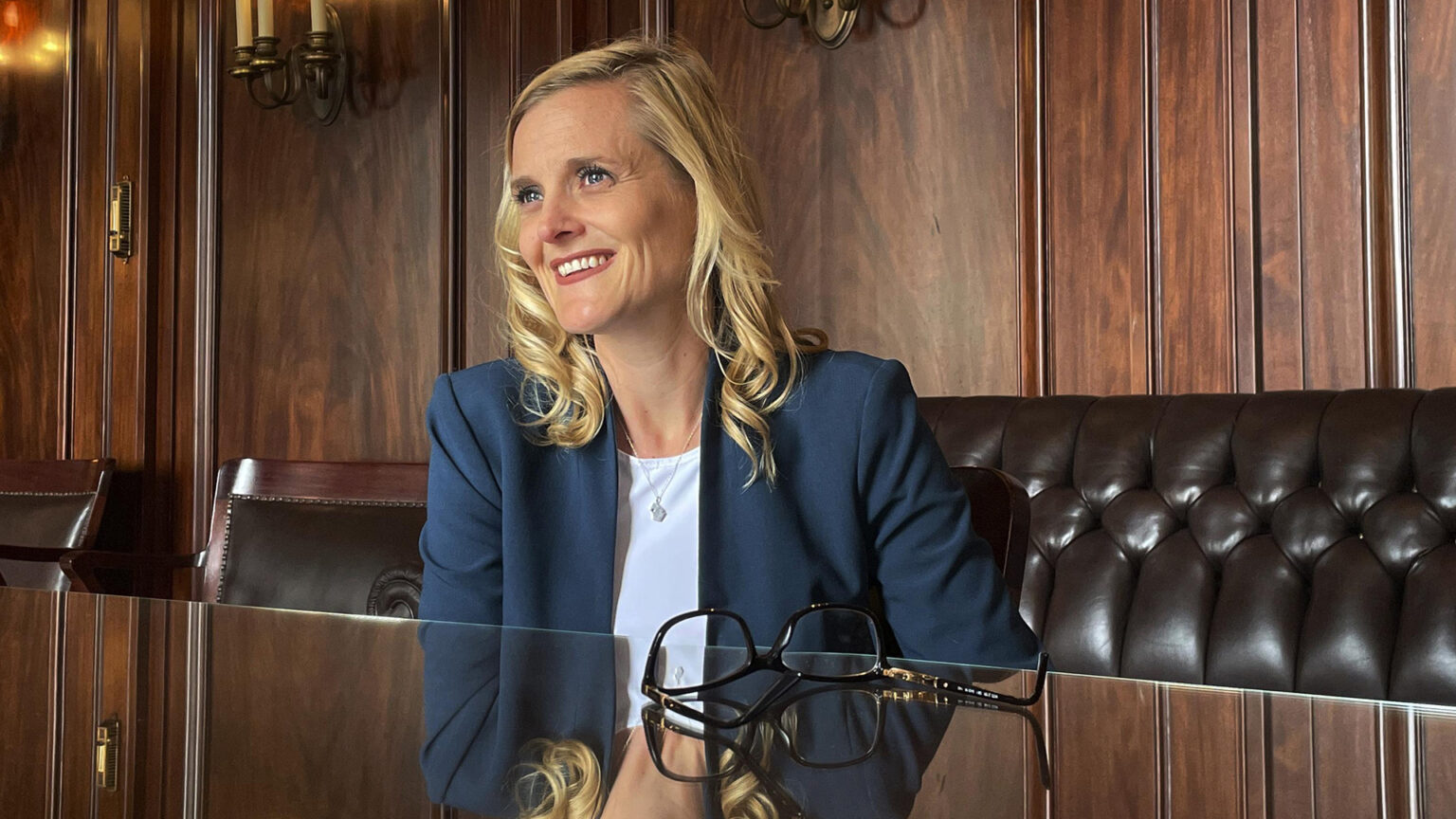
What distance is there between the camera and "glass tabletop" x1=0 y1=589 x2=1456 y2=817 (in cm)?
42

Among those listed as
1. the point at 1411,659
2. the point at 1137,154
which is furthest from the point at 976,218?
the point at 1411,659

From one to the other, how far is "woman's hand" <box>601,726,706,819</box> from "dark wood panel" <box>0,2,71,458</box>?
417cm

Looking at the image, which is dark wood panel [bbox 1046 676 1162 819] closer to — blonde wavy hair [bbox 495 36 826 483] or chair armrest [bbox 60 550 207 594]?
blonde wavy hair [bbox 495 36 826 483]

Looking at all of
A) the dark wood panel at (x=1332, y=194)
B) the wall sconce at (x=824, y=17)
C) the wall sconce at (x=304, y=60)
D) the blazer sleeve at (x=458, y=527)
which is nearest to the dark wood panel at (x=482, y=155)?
the wall sconce at (x=304, y=60)

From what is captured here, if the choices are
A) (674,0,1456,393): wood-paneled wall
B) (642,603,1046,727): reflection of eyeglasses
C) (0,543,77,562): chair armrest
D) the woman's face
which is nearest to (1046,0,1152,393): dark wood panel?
(674,0,1456,393): wood-paneled wall

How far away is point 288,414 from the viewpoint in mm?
3650

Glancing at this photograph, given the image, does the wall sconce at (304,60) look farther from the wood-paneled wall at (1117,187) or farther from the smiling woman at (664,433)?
the smiling woman at (664,433)

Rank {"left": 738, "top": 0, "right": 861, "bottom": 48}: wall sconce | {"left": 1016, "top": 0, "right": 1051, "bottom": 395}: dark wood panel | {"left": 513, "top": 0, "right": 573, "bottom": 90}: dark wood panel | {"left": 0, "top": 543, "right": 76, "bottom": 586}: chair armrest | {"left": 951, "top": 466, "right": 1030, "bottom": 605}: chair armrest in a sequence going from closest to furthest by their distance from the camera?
{"left": 951, "top": 466, "right": 1030, "bottom": 605}: chair armrest
{"left": 1016, "top": 0, "right": 1051, "bottom": 395}: dark wood panel
{"left": 738, "top": 0, "right": 861, "bottom": 48}: wall sconce
{"left": 0, "top": 543, "right": 76, "bottom": 586}: chair armrest
{"left": 513, "top": 0, "right": 573, "bottom": 90}: dark wood panel

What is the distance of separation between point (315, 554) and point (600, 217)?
1.00 m

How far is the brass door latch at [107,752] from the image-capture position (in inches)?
18.3

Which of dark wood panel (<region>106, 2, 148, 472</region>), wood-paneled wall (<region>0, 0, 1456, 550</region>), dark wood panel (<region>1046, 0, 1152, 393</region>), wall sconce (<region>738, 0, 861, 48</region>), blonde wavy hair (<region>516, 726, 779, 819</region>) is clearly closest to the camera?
blonde wavy hair (<region>516, 726, 779, 819</region>)

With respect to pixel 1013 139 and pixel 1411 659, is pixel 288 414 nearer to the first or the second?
pixel 1013 139

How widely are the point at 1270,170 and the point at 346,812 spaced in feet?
7.43

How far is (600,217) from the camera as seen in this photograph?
1.57 metres
